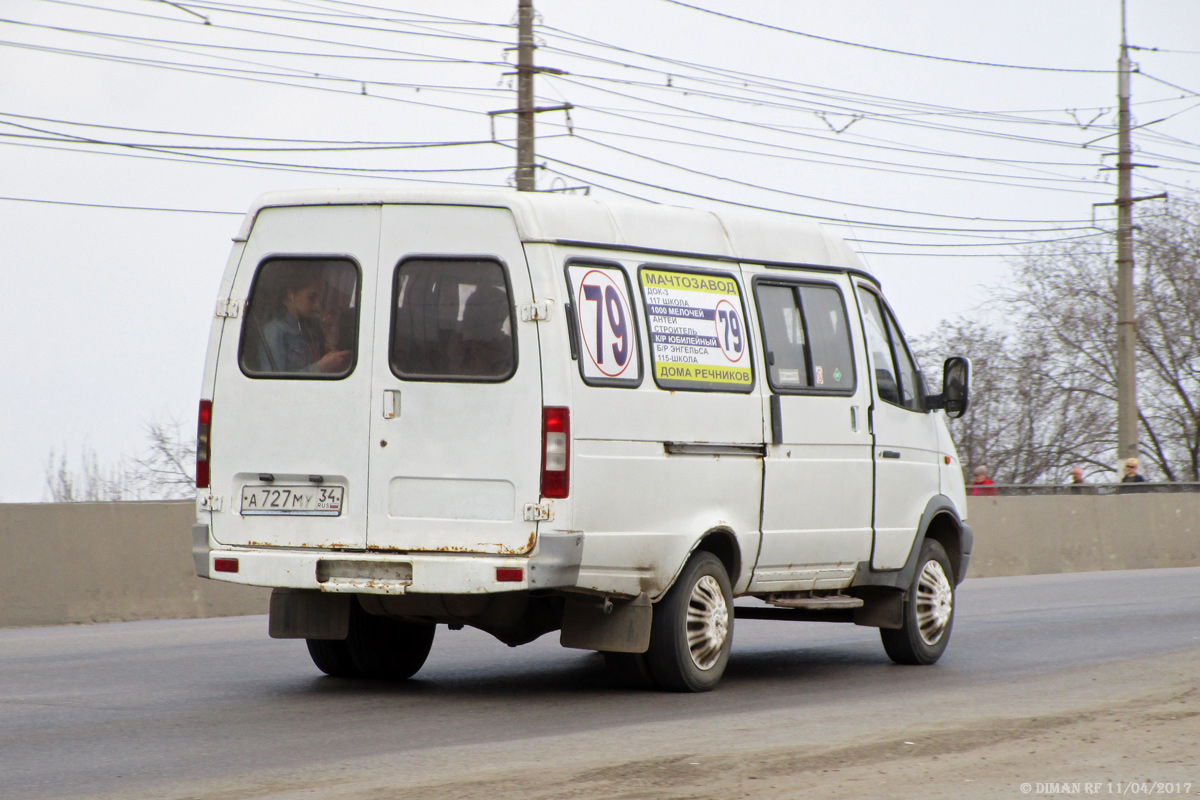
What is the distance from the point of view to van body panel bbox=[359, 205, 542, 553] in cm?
752

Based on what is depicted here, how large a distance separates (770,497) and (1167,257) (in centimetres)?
3978

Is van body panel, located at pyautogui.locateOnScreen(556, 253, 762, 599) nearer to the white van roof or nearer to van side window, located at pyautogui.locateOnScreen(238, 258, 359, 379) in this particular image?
the white van roof

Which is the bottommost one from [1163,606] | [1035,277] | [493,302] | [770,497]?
[1163,606]

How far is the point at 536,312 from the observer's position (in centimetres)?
759

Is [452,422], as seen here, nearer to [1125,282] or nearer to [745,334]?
[745,334]

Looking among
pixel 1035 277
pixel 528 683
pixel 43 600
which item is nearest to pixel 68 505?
pixel 43 600

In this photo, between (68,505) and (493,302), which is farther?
(68,505)

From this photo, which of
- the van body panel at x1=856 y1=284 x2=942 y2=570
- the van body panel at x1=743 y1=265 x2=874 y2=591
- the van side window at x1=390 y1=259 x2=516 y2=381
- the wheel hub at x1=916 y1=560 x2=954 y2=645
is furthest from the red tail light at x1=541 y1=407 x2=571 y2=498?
the wheel hub at x1=916 y1=560 x2=954 y2=645

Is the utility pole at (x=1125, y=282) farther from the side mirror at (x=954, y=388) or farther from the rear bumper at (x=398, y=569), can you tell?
the rear bumper at (x=398, y=569)

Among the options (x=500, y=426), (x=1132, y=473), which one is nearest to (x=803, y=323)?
(x=500, y=426)

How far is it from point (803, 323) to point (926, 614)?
2.20 meters

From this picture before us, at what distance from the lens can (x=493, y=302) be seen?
7.69m

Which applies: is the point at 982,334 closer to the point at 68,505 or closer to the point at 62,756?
the point at 68,505

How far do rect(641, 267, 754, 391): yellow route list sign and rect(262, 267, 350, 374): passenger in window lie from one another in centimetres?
156
